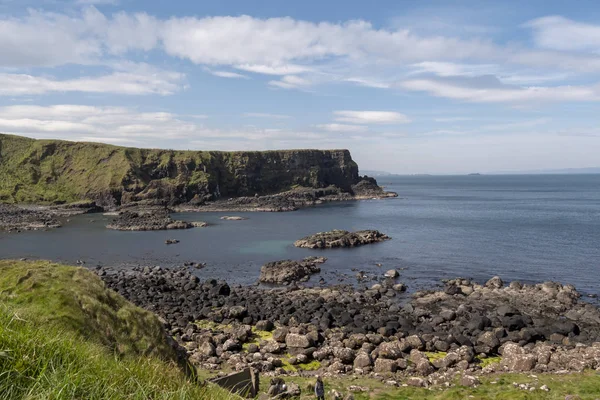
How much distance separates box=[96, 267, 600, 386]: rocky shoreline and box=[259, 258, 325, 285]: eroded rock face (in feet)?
13.4

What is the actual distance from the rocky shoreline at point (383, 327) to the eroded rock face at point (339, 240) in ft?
74.1

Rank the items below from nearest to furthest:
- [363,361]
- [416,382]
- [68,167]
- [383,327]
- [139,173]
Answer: [416,382]
[363,361]
[383,327]
[139,173]
[68,167]

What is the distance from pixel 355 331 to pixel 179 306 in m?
16.0

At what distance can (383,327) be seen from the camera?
29.8 metres

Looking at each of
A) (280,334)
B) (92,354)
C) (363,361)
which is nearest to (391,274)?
(280,334)

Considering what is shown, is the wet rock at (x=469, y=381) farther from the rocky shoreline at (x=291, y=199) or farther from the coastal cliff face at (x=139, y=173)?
the coastal cliff face at (x=139, y=173)

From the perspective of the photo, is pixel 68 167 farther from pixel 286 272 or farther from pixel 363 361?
pixel 363 361

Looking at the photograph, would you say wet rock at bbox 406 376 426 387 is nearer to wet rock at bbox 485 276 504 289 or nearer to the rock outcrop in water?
wet rock at bbox 485 276 504 289

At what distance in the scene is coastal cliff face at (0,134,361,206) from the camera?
134 m

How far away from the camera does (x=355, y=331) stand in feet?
97.8

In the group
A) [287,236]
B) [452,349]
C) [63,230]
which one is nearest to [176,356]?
[452,349]

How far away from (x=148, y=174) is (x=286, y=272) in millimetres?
111371

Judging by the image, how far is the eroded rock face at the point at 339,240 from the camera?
6844cm

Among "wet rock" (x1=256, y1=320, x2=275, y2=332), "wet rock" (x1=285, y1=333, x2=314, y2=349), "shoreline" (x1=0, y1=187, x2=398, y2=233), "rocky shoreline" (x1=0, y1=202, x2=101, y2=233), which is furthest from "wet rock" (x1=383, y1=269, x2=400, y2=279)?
"rocky shoreline" (x1=0, y1=202, x2=101, y2=233)
